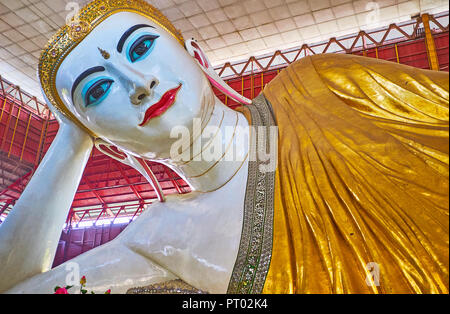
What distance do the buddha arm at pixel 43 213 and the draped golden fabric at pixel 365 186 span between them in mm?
1176

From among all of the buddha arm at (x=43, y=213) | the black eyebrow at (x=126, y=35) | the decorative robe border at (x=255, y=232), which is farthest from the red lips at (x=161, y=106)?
the buddha arm at (x=43, y=213)

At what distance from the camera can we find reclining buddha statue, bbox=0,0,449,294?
1347 mm

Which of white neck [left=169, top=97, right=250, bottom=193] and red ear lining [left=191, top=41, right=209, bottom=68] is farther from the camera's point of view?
red ear lining [left=191, top=41, right=209, bottom=68]

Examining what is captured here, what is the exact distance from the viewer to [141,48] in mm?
1856

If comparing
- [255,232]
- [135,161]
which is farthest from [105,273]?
[255,232]

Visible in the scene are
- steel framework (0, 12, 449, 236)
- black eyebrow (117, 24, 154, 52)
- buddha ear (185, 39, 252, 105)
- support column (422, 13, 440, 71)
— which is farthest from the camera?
steel framework (0, 12, 449, 236)

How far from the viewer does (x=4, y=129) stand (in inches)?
325

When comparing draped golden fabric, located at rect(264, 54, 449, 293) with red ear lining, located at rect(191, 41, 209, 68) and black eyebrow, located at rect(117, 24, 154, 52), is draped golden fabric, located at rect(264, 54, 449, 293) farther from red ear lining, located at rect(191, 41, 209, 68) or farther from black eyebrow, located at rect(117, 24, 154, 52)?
black eyebrow, located at rect(117, 24, 154, 52)

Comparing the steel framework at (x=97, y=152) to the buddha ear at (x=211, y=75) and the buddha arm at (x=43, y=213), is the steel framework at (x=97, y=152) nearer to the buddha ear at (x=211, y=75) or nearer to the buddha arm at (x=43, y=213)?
Answer: the buddha ear at (x=211, y=75)

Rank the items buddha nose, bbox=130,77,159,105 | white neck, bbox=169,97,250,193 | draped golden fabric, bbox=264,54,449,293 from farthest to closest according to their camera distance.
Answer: white neck, bbox=169,97,250,193
buddha nose, bbox=130,77,159,105
draped golden fabric, bbox=264,54,449,293

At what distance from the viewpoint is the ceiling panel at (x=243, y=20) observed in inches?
288

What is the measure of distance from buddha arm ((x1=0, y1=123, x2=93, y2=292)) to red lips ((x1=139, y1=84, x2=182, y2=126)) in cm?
59

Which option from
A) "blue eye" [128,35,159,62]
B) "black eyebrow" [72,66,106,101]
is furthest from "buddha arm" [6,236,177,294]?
"blue eye" [128,35,159,62]
